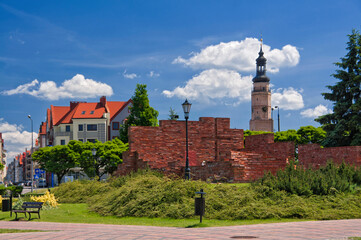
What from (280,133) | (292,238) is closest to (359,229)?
(292,238)

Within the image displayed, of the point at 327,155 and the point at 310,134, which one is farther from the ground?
the point at 310,134

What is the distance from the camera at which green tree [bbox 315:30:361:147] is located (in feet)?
107

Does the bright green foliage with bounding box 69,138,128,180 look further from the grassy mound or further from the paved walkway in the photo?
the paved walkway

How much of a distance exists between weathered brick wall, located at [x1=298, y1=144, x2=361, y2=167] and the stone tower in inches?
4911

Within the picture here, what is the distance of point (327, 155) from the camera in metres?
26.8

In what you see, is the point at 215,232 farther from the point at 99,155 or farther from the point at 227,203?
the point at 99,155

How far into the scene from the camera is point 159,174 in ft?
76.3

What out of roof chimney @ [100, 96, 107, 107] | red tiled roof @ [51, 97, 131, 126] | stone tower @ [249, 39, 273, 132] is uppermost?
stone tower @ [249, 39, 273, 132]

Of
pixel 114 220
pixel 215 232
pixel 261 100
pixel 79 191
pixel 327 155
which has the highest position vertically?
pixel 261 100

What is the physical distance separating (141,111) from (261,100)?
3971 inches

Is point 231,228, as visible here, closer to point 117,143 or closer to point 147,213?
point 147,213

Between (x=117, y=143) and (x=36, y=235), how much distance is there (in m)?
47.8

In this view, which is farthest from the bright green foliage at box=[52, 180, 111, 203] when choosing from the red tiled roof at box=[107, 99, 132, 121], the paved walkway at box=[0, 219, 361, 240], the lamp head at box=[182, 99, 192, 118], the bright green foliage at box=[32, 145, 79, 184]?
the red tiled roof at box=[107, 99, 132, 121]

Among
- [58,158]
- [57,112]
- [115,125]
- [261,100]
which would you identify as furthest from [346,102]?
[261,100]
